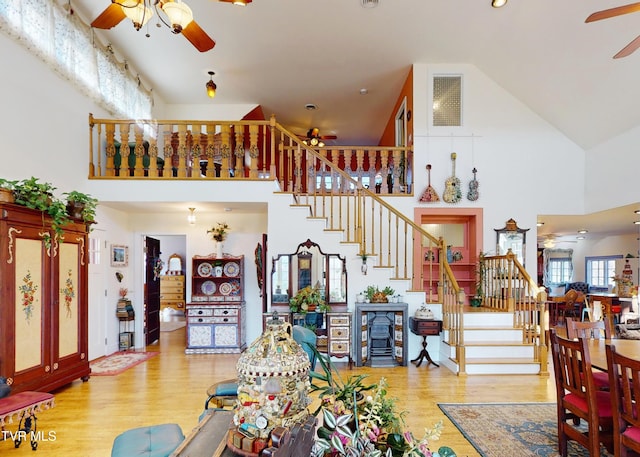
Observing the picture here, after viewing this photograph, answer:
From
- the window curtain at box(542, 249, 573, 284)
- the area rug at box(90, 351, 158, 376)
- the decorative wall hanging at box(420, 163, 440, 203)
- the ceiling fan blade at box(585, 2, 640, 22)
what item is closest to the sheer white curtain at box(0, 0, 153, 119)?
the area rug at box(90, 351, 158, 376)

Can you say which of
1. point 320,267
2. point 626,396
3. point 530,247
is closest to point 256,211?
point 320,267

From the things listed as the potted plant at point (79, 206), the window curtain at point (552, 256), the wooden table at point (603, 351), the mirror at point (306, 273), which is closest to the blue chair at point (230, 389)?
the wooden table at point (603, 351)

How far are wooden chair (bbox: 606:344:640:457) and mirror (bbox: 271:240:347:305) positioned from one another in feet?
12.3

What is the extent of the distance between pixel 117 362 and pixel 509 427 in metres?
5.37

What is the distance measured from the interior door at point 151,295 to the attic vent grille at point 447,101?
6041mm

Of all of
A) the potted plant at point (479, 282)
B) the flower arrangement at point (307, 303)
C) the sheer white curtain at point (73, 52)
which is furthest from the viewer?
the potted plant at point (479, 282)

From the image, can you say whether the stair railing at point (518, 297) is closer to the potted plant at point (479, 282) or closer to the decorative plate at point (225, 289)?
the potted plant at point (479, 282)

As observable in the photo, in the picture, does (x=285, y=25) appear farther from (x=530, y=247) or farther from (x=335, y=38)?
(x=530, y=247)

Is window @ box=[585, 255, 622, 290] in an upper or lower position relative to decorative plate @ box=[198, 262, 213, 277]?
lower

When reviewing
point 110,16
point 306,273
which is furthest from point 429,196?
point 110,16

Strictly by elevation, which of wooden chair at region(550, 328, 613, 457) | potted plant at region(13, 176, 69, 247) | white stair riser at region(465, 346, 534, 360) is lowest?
white stair riser at region(465, 346, 534, 360)

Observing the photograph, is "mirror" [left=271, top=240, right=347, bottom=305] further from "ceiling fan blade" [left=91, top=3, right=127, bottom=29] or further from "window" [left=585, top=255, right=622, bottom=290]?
"window" [left=585, top=255, right=622, bottom=290]

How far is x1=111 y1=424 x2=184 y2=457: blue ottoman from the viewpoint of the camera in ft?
6.31

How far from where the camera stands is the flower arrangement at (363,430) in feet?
3.19
